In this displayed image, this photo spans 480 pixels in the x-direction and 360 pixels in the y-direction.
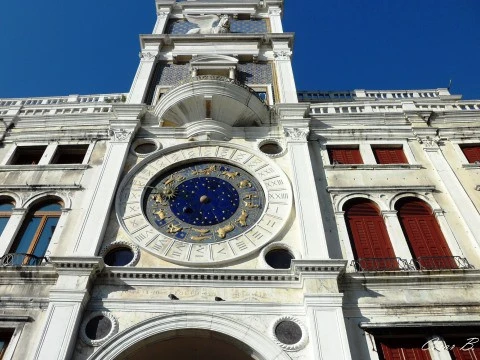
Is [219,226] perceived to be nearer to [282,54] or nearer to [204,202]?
[204,202]

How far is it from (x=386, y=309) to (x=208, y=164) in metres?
7.09

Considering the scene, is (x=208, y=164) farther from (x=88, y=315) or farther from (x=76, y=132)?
(x=88, y=315)

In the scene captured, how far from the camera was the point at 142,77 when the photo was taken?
1919cm

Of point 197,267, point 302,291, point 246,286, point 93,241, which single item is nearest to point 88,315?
point 93,241

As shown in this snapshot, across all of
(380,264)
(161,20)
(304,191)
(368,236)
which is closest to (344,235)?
(368,236)

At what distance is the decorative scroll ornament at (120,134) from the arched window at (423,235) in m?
8.82

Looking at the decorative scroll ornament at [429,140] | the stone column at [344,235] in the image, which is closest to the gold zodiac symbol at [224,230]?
the stone column at [344,235]

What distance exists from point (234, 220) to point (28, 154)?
26.5 feet

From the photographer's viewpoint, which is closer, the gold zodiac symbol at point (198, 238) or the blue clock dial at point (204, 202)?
the gold zodiac symbol at point (198, 238)

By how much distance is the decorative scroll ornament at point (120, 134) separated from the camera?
15.8 m

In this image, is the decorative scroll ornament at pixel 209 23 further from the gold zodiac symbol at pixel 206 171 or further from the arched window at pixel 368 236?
the arched window at pixel 368 236

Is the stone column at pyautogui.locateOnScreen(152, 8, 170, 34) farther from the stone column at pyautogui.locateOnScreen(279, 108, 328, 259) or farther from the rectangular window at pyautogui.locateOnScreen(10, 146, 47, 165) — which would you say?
the stone column at pyautogui.locateOnScreen(279, 108, 328, 259)

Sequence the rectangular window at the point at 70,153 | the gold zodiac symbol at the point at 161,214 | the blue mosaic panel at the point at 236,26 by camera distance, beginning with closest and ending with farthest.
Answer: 1. the gold zodiac symbol at the point at 161,214
2. the rectangular window at the point at 70,153
3. the blue mosaic panel at the point at 236,26

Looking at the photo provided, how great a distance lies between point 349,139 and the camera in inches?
644
